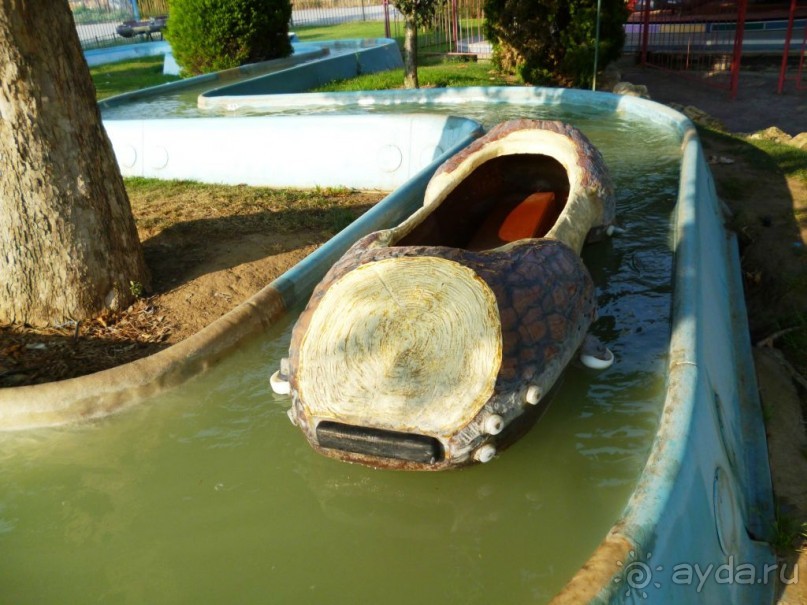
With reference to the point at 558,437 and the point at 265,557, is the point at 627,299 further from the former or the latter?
the point at 265,557

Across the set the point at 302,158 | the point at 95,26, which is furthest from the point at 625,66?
the point at 95,26

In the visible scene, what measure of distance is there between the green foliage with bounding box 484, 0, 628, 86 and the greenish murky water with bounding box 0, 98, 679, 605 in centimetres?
856

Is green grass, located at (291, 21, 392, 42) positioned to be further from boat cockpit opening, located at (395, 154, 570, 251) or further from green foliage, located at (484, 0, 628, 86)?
boat cockpit opening, located at (395, 154, 570, 251)

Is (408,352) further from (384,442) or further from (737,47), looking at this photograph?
(737,47)

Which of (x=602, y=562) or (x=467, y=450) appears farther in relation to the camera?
(x=467, y=450)

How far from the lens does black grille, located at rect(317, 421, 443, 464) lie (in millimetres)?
2244

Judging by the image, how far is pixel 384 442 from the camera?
2.25 m

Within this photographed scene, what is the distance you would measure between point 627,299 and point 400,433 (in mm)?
1964

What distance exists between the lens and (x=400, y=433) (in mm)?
2260

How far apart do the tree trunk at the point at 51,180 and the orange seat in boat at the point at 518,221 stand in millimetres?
2216

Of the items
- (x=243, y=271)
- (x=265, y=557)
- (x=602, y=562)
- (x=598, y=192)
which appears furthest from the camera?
(x=243, y=271)

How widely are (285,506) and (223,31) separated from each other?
13252 millimetres

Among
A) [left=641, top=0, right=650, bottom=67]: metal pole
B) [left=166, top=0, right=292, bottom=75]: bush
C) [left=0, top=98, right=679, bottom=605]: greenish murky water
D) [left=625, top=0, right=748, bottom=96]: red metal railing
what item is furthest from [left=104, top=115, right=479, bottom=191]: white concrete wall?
[left=641, top=0, right=650, bottom=67]: metal pole

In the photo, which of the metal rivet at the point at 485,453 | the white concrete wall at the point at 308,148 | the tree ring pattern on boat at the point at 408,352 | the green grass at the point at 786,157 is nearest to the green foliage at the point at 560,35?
the green grass at the point at 786,157
